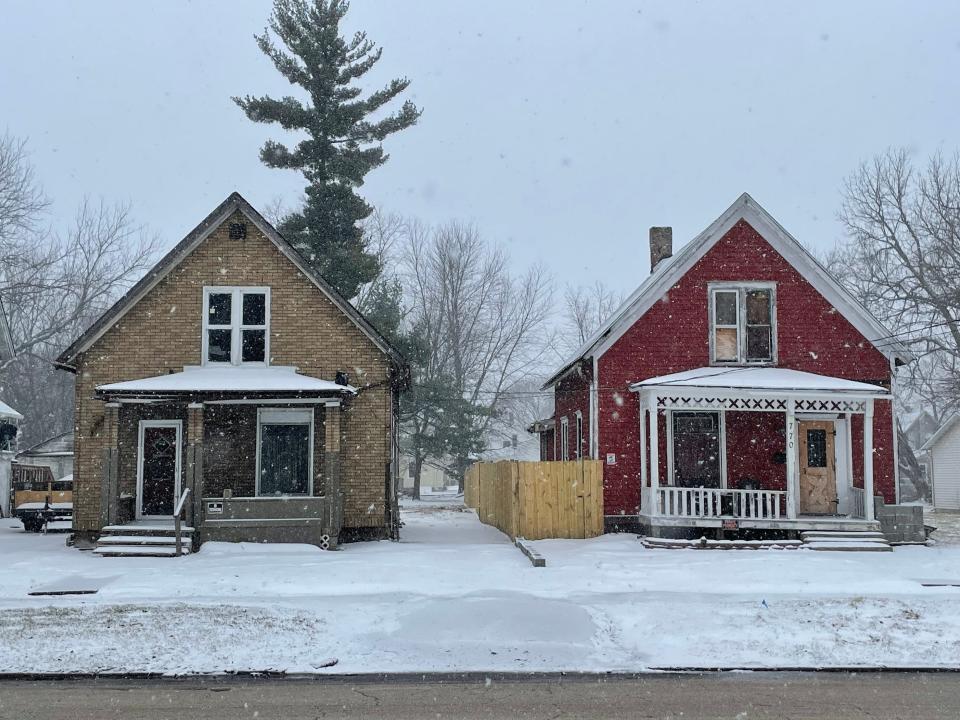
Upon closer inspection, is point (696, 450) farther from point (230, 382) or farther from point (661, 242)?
point (230, 382)

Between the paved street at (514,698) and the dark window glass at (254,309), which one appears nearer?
the paved street at (514,698)

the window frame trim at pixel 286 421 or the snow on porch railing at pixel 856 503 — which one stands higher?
the window frame trim at pixel 286 421

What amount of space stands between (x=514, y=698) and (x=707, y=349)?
13911 mm

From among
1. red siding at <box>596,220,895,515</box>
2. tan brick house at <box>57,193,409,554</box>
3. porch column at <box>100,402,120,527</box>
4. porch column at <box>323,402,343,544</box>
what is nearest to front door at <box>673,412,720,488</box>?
red siding at <box>596,220,895,515</box>

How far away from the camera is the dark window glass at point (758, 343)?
68.1ft

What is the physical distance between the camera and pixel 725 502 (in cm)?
2008

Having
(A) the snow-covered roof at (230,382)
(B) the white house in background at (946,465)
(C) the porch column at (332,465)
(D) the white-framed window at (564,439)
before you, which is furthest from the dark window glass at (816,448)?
(B) the white house in background at (946,465)

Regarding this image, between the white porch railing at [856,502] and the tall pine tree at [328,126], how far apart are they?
20541mm

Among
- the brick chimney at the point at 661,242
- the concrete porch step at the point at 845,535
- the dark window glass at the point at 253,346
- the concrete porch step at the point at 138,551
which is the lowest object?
the concrete porch step at the point at 138,551

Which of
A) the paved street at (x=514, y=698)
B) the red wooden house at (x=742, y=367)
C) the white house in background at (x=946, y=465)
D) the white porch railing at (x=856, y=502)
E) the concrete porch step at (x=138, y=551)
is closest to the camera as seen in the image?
the paved street at (x=514, y=698)

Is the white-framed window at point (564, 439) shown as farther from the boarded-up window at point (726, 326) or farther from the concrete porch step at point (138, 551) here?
the concrete porch step at point (138, 551)

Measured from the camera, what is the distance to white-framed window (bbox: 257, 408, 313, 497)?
19250mm

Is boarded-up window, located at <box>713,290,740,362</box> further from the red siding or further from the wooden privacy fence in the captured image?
the wooden privacy fence

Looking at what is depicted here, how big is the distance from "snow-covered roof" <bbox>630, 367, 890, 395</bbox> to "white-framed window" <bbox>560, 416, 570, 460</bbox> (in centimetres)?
556
